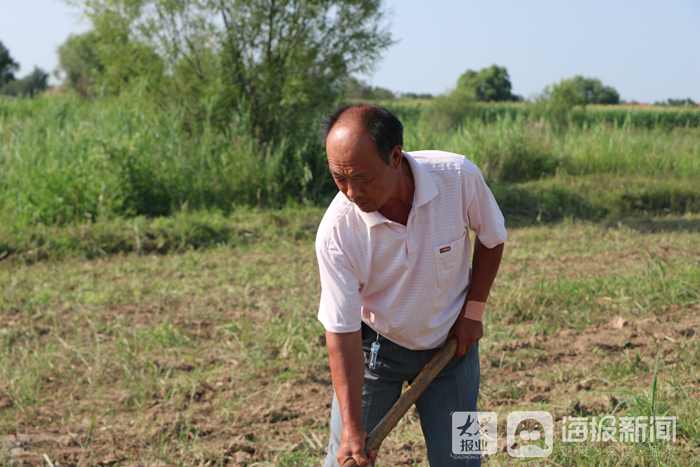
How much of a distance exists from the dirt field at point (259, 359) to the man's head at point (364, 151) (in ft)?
4.89

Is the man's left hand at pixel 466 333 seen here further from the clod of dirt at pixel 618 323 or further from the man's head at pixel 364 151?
the clod of dirt at pixel 618 323

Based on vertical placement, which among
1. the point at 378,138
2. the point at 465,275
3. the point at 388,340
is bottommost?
the point at 388,340

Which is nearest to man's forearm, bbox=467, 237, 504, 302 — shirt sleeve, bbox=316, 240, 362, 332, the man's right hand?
shirt sleeve, bbox=316, 240, 362, 332

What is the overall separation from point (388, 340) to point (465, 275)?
1.01 feet

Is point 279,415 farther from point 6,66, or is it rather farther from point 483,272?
point 6,66

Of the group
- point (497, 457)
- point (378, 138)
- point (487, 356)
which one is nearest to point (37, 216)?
point (487, 356)

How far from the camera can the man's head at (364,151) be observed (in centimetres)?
213

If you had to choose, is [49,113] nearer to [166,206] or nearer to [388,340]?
[166,206]

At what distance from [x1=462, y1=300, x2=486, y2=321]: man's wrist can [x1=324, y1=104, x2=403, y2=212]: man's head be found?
51 cm

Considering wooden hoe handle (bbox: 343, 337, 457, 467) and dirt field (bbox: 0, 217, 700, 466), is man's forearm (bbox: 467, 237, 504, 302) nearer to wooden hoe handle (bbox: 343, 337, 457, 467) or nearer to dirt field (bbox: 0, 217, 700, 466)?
wooden hoe handle (bbox: 343, 337, 457, 467)

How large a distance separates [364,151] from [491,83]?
4338 centimetres

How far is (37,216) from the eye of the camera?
326 inches

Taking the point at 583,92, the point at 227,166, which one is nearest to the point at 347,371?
the point at 227,166

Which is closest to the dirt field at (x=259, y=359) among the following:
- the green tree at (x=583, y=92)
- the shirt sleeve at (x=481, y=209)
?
the shirt sleeve at (x=481, y=209)
